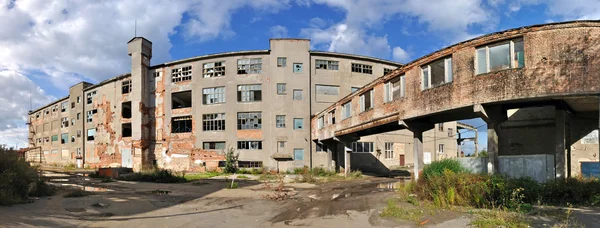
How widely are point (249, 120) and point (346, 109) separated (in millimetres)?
12853

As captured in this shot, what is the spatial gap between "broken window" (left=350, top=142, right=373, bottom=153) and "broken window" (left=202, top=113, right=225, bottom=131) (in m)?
13.6

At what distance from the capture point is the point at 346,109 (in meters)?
24.8

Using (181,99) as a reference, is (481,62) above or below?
below

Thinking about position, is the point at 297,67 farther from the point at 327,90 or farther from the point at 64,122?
the point at 64,122

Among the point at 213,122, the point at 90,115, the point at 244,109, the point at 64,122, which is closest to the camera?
the point at 244,109

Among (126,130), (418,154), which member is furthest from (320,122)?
(126,130)

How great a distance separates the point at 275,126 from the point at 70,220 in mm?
24443

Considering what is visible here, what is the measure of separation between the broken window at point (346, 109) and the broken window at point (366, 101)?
7.41 ft

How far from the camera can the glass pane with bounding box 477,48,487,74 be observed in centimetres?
1211

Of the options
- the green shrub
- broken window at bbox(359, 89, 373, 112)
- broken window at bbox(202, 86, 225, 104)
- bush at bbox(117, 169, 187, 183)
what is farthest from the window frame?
broken window at bbox(202, 86, 225, 104)

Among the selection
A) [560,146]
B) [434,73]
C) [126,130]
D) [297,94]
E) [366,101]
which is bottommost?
[560,146]

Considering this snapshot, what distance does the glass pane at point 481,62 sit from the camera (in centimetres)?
1211

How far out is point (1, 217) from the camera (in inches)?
361

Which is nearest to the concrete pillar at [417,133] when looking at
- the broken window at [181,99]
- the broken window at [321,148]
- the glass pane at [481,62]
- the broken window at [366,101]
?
the broken window at [366,101]
